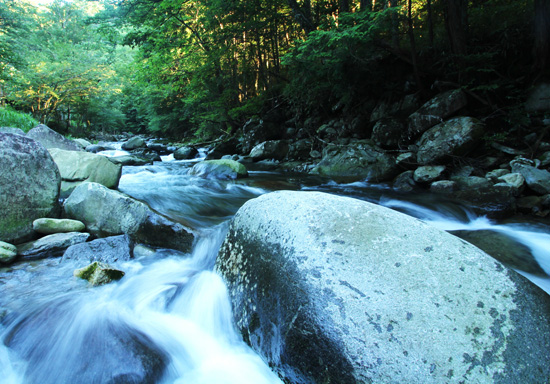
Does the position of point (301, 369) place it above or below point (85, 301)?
above

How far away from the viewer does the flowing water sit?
1.84 m

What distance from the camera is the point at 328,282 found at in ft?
5.53

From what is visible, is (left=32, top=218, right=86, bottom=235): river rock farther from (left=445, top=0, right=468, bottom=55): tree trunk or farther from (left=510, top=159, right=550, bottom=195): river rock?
(left=445, top=0, right=468, bottom=55): tree trunk

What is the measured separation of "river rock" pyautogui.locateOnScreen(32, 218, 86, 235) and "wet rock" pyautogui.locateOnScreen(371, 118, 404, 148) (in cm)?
746

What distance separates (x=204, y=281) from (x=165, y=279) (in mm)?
561

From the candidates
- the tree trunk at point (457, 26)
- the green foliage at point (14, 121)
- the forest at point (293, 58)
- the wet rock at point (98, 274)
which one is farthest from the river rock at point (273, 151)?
the green foliage at point (14, 121)

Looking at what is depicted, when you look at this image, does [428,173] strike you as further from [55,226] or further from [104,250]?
[55,226]

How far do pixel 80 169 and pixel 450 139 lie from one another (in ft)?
24.8

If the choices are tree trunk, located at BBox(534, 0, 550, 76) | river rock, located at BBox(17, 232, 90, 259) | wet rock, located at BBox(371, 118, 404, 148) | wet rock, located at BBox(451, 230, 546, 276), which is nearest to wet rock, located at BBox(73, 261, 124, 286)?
river rock, located at BBox(17, 232, 90, 259)

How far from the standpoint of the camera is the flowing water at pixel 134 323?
6.04 ft

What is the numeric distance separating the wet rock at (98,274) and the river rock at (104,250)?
0.33 metres

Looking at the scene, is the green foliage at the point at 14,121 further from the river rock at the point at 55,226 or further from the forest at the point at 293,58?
the river rock at the point at 55,226

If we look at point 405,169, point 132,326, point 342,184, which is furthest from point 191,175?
point 132,326

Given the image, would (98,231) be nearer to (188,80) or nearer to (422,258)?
(422,258)
